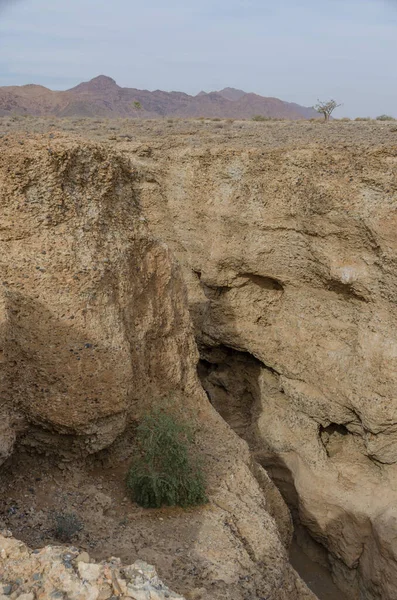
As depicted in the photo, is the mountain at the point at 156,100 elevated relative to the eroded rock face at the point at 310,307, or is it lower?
elevated

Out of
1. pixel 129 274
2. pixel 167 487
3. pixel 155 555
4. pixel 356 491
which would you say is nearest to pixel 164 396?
A: pixel 167 487

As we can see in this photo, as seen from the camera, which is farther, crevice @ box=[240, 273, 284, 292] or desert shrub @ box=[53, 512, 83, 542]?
crevice @ box=[240, 273, 284, 292]

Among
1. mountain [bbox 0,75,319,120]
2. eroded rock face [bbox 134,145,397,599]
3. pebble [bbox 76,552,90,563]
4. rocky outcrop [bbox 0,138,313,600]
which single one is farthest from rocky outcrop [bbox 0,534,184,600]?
mountain [bbox 0,75,319,120]

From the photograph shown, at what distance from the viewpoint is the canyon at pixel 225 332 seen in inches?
185

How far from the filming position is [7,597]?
101 inches

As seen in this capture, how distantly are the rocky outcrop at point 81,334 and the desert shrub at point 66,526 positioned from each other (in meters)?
0.67

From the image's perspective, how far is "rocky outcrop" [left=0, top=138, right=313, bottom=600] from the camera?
460 cm

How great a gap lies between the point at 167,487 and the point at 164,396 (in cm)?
114

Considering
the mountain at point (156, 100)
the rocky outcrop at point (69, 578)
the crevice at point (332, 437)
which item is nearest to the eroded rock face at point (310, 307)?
the crevice at point (332, 437)

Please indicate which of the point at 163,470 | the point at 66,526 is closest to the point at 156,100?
the point at 163,470

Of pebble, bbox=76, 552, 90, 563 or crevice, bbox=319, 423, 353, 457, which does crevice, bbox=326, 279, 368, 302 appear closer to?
crevice, bbox=319, 423, 353, 457

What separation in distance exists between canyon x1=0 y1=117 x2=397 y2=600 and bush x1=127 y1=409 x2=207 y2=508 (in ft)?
0.54

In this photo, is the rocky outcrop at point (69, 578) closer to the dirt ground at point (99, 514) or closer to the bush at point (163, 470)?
the dirt ground at point (99, 514)

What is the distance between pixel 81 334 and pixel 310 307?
411 cm
